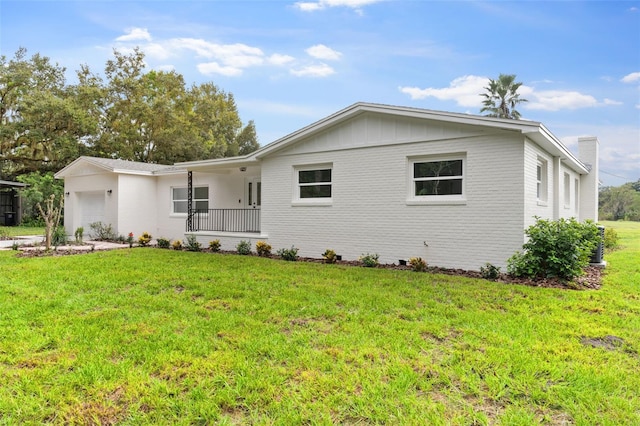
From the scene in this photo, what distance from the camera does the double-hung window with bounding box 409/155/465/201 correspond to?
9141mm

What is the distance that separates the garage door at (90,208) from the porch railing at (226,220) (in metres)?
5.31

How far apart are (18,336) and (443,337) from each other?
16.1 feet

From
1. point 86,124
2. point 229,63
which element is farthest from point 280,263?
point 86,124

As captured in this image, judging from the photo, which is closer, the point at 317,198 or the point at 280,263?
the point at 280,263

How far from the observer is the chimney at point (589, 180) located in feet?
54.2

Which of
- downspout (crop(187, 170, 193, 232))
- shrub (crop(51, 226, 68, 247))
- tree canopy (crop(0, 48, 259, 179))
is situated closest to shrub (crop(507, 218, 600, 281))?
downspout (crop(187, 170, 193, 232))

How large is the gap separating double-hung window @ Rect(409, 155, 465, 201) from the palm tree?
19.8m

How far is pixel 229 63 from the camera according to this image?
1005 inches

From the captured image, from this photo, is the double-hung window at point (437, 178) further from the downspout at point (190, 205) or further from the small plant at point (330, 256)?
the downspout at point (190, 205)

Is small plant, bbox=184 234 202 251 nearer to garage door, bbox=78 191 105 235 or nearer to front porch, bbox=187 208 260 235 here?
front porch, bbox=187 208 260 235

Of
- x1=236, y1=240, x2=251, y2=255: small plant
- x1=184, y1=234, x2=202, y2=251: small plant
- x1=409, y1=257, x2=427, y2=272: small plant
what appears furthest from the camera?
x1=184, y1=234, x2=202, y2=251: small plant

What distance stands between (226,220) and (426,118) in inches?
356

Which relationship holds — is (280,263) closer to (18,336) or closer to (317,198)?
(317,198)

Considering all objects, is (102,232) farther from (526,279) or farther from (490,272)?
(526,279)
